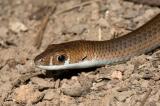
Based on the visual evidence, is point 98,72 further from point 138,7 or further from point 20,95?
point 138,7

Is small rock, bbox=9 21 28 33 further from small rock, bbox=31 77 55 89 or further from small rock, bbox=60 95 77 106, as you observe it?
small rock, bbox=60 95 77 106

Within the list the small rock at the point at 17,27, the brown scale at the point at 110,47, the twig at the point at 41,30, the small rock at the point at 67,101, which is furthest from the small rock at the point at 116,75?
the small rock at the point at 17,27

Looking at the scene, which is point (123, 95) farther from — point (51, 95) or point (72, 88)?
point (51, 95)

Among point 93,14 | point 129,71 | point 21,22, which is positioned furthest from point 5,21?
point 129,71

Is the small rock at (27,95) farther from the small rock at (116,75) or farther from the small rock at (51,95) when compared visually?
the small rock at (116,75)

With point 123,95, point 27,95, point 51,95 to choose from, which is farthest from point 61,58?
point 123,95

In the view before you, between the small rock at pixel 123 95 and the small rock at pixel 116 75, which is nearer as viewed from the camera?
the small rock at pixel 123 95

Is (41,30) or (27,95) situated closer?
(27,95)
